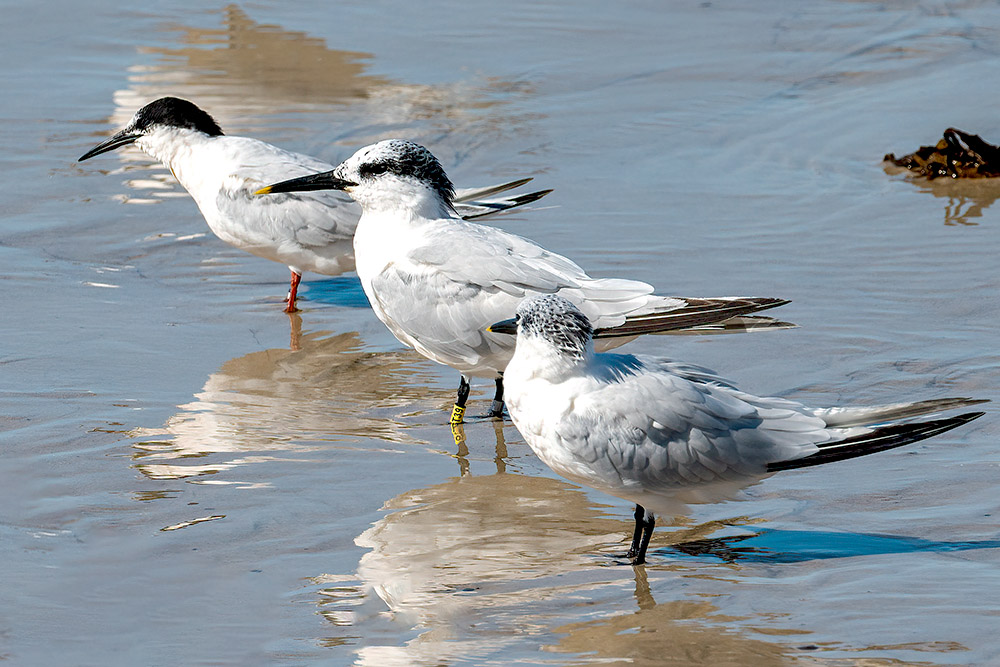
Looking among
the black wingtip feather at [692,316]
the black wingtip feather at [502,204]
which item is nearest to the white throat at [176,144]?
the black wingtip feather at [502,204]

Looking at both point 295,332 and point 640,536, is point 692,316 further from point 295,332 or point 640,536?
point 295,332

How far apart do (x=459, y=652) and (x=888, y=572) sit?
4.47 feet

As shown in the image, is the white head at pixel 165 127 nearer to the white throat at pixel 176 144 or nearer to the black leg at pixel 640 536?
A: the white throat at pixel 176 144

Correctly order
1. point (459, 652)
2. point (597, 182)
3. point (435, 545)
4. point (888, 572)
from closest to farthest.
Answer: point (459, 652), point (888, 572), point (435, 545), point (597, 182)

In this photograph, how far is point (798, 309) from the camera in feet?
20.7

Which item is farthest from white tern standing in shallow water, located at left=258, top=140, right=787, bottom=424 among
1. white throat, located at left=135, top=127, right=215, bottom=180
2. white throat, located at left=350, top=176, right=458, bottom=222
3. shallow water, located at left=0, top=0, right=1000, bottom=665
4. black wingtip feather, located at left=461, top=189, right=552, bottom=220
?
white throat, located at left=135, top=127, right=215, bottom=180

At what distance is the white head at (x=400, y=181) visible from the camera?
5.71 m

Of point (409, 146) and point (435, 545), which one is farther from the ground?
point (409, 146)

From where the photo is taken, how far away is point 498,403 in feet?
18.6

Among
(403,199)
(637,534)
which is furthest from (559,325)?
(403,199)

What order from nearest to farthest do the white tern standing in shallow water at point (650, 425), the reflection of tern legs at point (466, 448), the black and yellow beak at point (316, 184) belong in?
the white tern standing in shallow water at point (650, 425), the reflection of tern legs at point (466, 448), the black and yellow beak at point (316, 184)

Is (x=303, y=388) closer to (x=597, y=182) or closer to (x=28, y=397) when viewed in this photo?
(x=28, y=397)

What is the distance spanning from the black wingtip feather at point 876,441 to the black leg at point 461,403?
5.28ft

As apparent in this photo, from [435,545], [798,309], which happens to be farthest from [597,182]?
[435,545]
